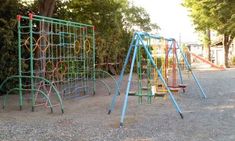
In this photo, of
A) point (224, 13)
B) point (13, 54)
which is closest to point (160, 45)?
point (13, 54)

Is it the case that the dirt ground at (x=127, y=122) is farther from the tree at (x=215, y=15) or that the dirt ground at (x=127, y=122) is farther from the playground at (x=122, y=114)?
the tree at (x=215, y=15)

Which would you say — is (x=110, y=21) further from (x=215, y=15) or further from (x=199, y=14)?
(x=199, y=14)

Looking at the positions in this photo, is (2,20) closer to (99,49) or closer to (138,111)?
(138,111)

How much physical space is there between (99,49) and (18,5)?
7059 mm

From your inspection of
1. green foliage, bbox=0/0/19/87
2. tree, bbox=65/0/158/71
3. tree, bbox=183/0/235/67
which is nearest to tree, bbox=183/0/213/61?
tree, bbox=183/0/235/67

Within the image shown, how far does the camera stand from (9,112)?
8.84 m

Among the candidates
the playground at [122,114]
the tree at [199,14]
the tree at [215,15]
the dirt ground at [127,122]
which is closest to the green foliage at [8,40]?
the playground at [122,114]

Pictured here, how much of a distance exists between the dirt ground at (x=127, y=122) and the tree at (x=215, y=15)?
2040 cm

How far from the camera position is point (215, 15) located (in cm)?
3017

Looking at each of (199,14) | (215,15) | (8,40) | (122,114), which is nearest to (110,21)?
(8,40)

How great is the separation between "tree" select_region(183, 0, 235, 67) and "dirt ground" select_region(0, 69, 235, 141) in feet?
66.9

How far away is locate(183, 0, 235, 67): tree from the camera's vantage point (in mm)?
29391

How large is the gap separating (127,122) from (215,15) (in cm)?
2479

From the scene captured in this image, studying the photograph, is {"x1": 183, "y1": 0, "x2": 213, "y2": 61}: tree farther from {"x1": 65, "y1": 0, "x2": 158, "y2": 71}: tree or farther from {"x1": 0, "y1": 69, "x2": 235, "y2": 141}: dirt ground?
{"x1": 0, "y1": 69, "x2": 235, "y2": 141}: dirt ground
